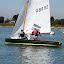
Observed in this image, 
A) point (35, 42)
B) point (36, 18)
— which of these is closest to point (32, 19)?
point (36, 18)

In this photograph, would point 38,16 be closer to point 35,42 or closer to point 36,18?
point 36,18

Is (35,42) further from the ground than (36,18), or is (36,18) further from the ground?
(36,18)

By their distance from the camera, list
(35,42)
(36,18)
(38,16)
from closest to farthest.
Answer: (35,42) < (38,16) < (36,18)

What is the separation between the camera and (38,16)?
108ft

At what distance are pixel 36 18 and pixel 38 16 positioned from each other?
39 cm

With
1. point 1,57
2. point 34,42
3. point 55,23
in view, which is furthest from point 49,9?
point 55,23

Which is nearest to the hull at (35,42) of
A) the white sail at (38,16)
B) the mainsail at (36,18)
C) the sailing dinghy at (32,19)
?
the sailing dinghy at (32,19)

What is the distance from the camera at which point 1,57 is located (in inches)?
944

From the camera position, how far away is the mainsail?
32.1 meters

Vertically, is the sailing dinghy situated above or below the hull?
above

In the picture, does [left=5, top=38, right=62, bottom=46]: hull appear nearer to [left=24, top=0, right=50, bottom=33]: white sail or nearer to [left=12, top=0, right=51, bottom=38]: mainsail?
[left=12, top=0, right=51, bottom=38]: mainsail

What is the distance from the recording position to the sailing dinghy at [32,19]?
32.0m

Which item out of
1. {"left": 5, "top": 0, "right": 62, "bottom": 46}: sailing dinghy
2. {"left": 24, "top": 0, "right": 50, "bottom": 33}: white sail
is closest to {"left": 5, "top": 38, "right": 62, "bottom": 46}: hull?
{"left": 5, "top": 0, "right": 62, "bottom": 46}: sailing dinghy

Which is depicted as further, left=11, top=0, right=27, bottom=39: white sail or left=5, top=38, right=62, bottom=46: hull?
left=11, top=0, right=27, bottom=39: white sail
